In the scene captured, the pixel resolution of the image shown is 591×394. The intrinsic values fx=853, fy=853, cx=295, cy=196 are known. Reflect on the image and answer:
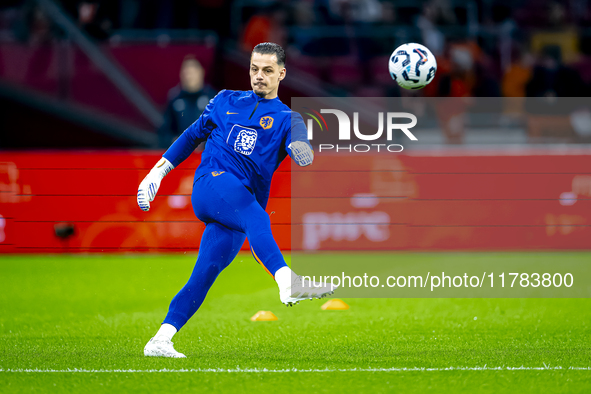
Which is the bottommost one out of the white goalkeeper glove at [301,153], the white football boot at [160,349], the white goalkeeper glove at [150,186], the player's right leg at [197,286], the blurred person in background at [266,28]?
the white football boot at [160,349]

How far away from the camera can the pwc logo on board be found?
11523 millimetres

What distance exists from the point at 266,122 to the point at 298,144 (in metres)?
0.39

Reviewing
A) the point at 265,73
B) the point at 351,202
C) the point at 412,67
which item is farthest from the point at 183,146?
the point at 351,202

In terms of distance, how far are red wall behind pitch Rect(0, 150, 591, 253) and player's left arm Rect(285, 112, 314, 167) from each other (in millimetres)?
5207

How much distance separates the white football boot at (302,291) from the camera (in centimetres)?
510

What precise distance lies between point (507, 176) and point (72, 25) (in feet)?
21.3

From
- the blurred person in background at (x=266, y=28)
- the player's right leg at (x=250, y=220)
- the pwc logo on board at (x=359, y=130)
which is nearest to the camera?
the player's right leg at (x=250, y=220)

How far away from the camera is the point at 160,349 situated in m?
5.59

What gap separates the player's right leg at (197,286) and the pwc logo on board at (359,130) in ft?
18.5

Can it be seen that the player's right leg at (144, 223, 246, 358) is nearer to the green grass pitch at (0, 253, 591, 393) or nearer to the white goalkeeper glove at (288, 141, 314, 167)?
the green grass pitch at (0, 253, 591, 393)

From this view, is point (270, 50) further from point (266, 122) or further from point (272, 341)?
point (272, 341)

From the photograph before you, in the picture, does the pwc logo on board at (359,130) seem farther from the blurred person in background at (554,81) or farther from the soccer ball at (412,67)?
the soccer ball at (412,67)

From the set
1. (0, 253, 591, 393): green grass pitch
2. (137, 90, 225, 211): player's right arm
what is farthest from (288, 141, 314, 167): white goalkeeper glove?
(0, 253, 591, 393): green grass pitch

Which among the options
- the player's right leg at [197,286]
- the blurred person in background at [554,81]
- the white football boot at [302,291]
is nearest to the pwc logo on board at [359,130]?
the blurred person in background at [554,81]
